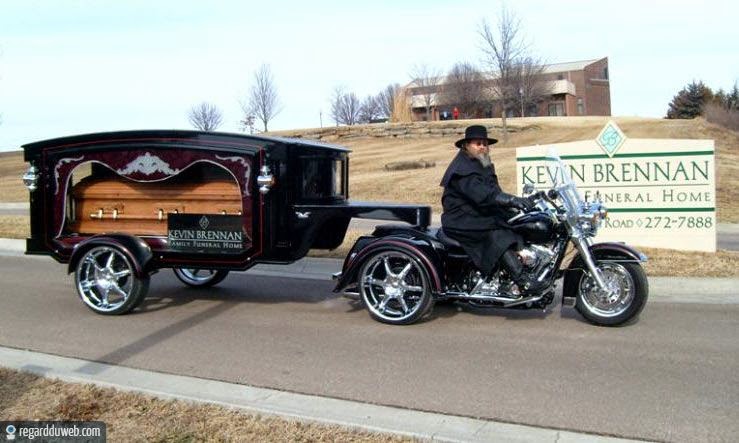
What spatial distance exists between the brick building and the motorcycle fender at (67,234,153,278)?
159 feet

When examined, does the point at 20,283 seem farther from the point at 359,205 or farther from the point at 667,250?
the point at 667,250

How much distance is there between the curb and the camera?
4.28 metres

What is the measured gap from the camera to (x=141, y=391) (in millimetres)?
5012

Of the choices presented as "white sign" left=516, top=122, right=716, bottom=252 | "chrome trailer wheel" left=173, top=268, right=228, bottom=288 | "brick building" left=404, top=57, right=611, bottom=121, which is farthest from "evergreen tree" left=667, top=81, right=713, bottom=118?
"chrome trailer wheel" left=173, top=268, right=228, bottom=288

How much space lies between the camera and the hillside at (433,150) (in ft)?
66.8

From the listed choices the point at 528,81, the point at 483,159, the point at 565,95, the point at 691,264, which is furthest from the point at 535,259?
the point at 565,95

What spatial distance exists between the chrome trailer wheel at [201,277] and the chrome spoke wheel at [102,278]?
5.04ft

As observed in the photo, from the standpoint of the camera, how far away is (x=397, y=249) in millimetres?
7113

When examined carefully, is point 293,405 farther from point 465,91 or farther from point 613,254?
point 465,91

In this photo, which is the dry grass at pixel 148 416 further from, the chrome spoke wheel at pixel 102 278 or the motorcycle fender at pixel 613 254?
the motorcycle fender at pixel 613 254

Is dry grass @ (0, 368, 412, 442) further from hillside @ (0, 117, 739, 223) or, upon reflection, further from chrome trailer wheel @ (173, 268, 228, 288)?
hillside @ (0, 117, 739, 223)

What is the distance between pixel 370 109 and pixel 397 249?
2402 inches

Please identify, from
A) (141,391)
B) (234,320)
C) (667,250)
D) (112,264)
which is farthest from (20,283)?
(667,250)

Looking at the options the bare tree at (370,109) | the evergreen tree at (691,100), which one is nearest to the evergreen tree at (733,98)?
the evergreen tree at (691,100)
